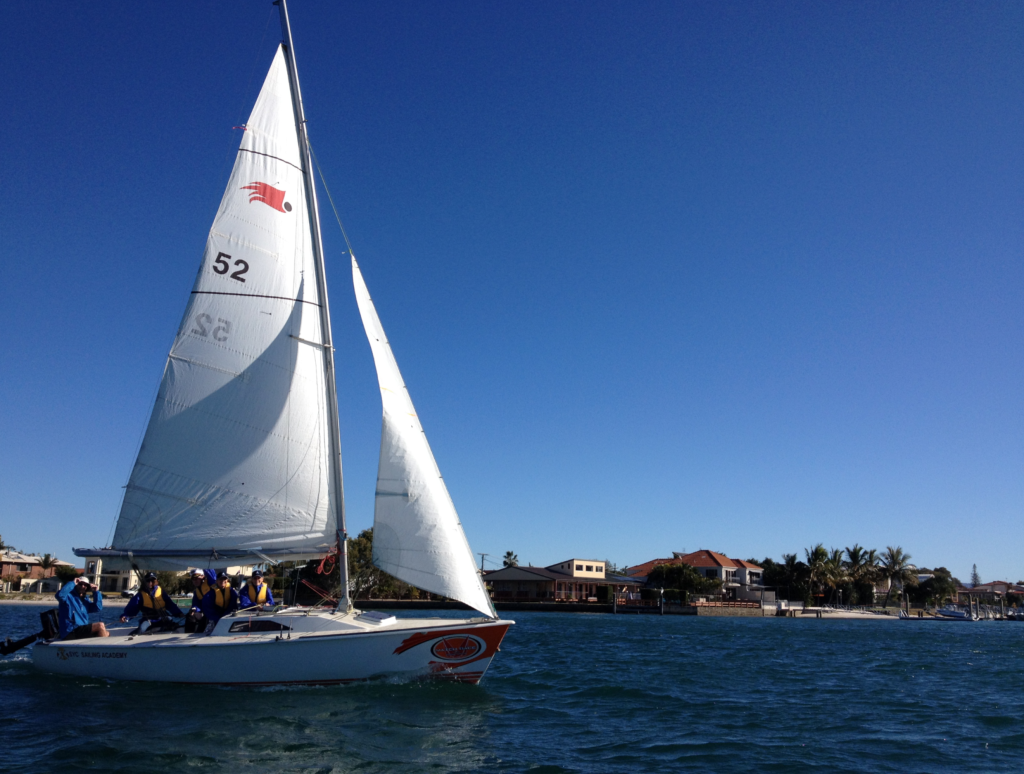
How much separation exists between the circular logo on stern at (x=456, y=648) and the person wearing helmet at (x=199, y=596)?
16.7 feet

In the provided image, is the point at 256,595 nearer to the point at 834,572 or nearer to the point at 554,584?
the point at 554,584

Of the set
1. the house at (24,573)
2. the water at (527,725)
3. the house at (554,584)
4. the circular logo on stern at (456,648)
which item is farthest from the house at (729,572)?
Answer: the circular logo on stern at (456,648)

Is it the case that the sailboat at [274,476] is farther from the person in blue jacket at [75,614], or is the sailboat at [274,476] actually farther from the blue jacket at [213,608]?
the blue jacket at [213,608]

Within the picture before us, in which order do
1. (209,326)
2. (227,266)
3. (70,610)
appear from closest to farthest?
(70,610) < (209,326) < (227,266)

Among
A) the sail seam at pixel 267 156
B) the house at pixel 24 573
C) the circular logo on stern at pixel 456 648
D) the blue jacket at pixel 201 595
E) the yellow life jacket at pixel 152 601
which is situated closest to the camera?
the circular logo on stern at pixel 456 648

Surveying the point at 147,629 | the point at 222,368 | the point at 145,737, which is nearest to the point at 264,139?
the point at 222,368

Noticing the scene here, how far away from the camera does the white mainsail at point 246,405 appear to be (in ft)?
53.8

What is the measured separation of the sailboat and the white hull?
32 mm

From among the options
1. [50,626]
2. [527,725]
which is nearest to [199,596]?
[50,626]

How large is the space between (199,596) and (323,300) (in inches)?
276

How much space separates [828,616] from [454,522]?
78.6 meters

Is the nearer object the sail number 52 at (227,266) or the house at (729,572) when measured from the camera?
the sail number 52 at (227,266)

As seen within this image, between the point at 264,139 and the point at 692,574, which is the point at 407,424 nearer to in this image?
the point at 264,139

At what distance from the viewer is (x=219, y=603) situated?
1612 cm
